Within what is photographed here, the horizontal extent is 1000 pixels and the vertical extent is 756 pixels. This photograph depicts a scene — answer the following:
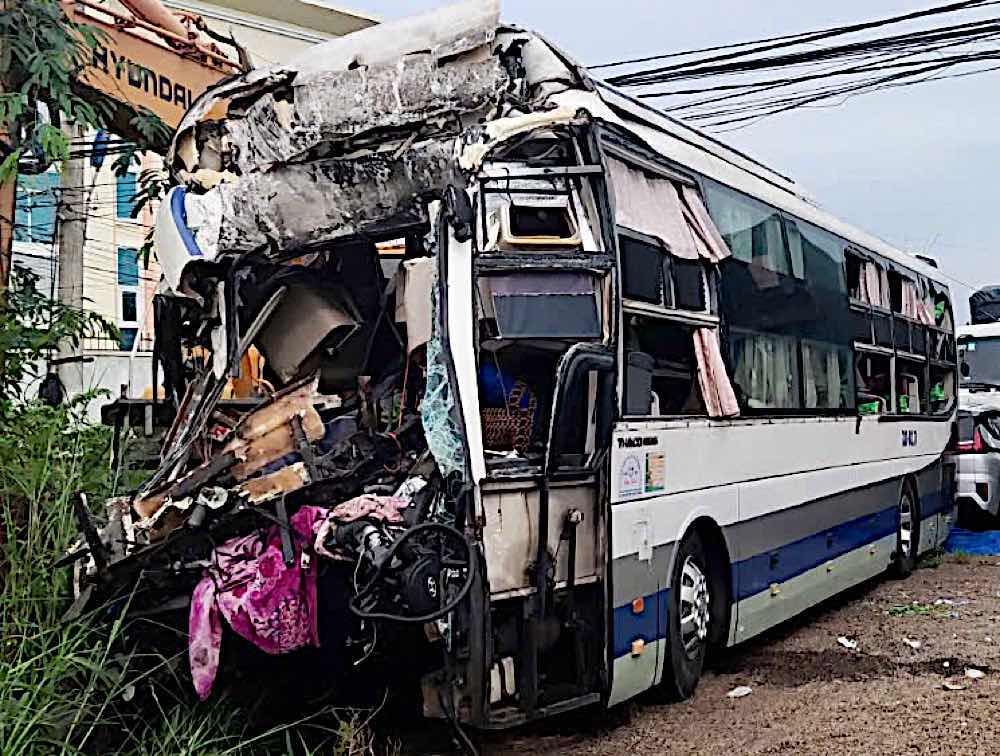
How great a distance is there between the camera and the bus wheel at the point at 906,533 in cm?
1221

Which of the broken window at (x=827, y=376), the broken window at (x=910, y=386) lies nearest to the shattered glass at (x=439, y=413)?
the broken window at (x=827, y=376)

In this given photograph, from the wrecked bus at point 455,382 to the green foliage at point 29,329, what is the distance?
1.86 feet

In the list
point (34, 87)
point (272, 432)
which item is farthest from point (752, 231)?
point (34, 87)

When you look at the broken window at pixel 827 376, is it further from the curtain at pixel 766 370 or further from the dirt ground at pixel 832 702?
the dirt ground at pixel 832 702

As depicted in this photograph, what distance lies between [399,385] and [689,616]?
2213 millimetres

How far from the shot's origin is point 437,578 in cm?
518

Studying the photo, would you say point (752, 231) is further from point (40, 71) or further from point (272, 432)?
point (40, 71)

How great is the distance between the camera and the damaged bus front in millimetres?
5359

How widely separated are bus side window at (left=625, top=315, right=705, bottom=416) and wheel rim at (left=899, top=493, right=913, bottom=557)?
578 centimetres

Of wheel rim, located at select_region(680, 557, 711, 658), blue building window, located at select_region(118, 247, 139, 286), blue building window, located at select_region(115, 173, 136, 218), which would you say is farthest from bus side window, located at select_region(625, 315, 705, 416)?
blue building window, located at select_region(118, 247, 139, 286)

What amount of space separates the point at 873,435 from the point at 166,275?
21.7 ft

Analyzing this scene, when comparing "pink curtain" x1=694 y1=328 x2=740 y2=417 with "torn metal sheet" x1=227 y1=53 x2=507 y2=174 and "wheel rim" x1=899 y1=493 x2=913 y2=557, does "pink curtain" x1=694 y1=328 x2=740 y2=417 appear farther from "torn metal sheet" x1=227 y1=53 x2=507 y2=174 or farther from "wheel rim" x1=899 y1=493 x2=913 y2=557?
"wheel rim" x1=899 y1=493 x2=913 y2=557

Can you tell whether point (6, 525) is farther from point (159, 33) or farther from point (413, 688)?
point (159, 33)

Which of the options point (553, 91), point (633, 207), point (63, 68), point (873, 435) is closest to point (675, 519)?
point (633, 207)
